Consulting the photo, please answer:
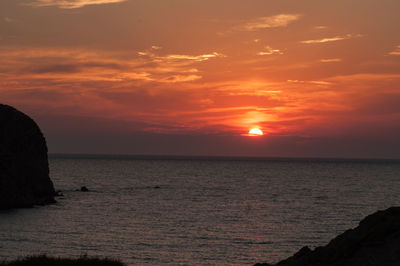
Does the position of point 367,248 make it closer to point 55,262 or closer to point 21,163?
point 55,262

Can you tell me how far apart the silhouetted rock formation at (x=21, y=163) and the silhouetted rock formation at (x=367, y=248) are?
59.7m

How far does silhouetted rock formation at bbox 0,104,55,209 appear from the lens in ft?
234

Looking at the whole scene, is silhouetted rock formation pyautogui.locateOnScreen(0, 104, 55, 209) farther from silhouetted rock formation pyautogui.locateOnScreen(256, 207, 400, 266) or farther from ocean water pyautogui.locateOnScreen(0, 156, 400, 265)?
silhouetted rock formation pyautogui.locateOnScreen(256, 207, 400, 266)

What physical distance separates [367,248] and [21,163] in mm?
70548

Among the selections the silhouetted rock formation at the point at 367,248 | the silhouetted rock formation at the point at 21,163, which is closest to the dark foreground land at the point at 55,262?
the silhouetted rock formation at the point at 367,248

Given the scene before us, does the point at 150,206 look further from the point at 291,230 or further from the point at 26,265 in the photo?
the point at 26,265

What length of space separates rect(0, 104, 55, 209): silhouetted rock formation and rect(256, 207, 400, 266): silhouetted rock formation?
5973 centimetres

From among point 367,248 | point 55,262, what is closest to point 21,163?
point 55,262

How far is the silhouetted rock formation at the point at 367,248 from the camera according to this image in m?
17.5

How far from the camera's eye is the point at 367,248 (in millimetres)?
18500

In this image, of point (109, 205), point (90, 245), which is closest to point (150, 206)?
point (109, 205)

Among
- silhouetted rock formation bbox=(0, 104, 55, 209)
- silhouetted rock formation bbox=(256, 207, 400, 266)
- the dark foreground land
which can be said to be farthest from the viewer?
silhouetted rock formation bbox=(0, 104, 55, 209)

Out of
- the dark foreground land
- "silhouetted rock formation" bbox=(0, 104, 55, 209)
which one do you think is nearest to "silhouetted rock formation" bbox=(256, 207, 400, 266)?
the dark foreground land

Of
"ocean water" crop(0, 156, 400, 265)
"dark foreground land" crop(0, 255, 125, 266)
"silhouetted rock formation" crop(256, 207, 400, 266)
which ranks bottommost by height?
"ocean water" crop(0, 156, 400, 265)
